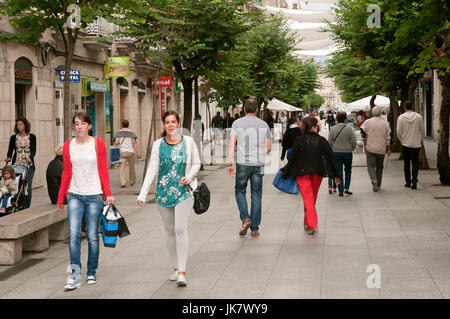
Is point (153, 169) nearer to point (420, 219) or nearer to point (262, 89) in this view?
point (420, 219)

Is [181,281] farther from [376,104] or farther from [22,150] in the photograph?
[376,104]

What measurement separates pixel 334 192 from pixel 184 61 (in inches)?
259

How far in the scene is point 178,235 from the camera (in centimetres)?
695

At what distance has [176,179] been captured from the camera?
6902 mm

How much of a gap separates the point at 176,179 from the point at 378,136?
916 cm

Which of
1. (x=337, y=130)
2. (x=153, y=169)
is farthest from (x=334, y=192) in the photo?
(x=153, y=169)

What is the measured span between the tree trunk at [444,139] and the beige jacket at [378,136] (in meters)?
1.55

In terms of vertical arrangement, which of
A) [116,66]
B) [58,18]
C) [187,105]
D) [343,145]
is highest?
[58,18]

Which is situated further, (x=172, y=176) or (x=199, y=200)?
(x=199, y=200)

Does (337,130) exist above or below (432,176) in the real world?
above

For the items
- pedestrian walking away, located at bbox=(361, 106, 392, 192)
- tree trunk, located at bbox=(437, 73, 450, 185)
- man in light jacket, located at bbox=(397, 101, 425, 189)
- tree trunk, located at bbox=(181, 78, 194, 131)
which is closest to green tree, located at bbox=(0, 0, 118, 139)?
pedestrian walking away, located at bbox=(361, 106, 392, 192)

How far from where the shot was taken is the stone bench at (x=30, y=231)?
8578mm

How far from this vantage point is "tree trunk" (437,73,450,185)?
15.9 m

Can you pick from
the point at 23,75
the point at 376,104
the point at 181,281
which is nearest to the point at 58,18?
the point at 181,281
